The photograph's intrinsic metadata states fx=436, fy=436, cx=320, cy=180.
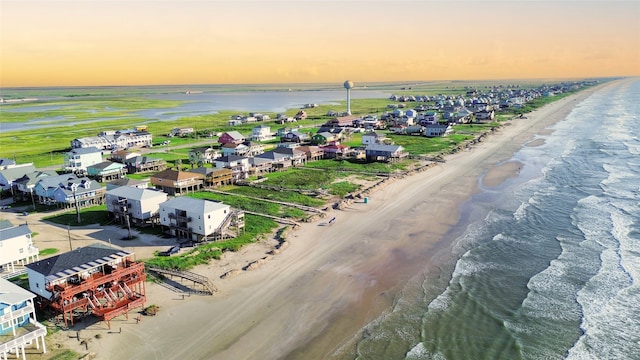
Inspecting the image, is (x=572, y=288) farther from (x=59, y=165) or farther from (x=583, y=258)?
(x=59, y=165)

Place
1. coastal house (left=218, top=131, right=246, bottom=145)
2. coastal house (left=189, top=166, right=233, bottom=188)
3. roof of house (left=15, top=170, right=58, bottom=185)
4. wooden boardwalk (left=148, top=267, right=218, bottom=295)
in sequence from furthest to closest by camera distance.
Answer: coastal house (left=218, top=131, right=246, bottom=145), coastal house (left=189, top=166, right=233, bottom=188), roof of house (left=15, top=170, right=58, bottom=185), wooden boardwalk (left=148, top=267, right=218, bottom=295)

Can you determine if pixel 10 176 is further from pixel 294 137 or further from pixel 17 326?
pixel 294 137

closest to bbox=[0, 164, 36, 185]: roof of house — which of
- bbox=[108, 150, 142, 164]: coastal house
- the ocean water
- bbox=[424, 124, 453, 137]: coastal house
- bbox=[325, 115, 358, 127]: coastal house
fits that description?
bbox=[108, 150, 142, 164]: coastal house

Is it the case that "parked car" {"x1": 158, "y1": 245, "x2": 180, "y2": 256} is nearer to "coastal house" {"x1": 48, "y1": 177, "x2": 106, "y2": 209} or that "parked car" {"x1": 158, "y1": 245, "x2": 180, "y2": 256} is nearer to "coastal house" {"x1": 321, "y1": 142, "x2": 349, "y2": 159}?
"coastal house" {"x1": 48, "y1": 177, "x2": 106, "y2": 209}

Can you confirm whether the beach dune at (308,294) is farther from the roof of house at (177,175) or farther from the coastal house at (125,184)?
the coastal house at (125,184)

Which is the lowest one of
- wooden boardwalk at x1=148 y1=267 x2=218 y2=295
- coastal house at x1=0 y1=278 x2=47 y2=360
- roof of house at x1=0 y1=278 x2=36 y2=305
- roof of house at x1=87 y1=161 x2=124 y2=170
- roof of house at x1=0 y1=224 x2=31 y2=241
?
wooden boardwalk at x1=148 y1=267 x2=218 y2=295

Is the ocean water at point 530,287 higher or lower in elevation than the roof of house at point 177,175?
lower

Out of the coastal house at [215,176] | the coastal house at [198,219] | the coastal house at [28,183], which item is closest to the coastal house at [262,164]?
the coastal house at [215,176]
